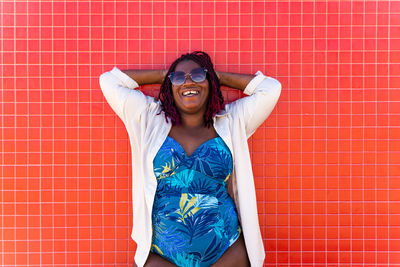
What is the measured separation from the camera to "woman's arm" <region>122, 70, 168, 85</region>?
10.2 ft

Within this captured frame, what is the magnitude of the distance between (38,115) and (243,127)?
1787 millimetres

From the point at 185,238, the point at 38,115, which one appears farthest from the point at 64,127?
the point at 185,238

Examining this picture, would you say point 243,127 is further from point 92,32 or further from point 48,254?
point 48,254

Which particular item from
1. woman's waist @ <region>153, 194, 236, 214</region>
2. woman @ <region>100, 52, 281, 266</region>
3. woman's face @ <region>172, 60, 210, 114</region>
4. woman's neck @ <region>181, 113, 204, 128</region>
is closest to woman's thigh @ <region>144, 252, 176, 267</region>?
woman @ <region>100, 52, 281, 266</region>

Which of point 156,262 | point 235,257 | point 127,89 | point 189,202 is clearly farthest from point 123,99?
point 235,257

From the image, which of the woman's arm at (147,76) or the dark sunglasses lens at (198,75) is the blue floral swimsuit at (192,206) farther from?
the woman's arm at (147,76)

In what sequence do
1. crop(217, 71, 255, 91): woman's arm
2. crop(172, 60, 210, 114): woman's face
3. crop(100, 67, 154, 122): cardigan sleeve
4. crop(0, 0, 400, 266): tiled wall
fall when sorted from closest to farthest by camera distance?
crop(172, 60, 210, 114): woman's face → crop(100, 67, 154, 122): cardigan sleeve → crop(217, 71, 255, 91): woman's arm → crop(0, 0, 400, 266): tiled wall

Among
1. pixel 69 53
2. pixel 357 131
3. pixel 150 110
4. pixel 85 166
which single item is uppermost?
pixel 69 53

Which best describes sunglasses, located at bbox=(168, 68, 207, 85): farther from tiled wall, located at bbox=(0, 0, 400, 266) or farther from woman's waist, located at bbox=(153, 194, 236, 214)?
woman's waist, located at bbox=(153, 194, 236, 214)

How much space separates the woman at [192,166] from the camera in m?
2.69

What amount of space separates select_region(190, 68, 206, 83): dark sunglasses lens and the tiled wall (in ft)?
2.08

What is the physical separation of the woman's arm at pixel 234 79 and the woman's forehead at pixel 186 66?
0.30 m

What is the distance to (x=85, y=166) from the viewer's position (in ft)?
11.1

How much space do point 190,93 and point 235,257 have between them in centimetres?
121
